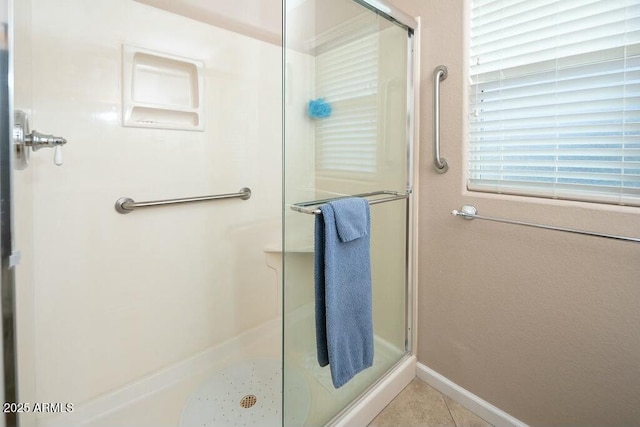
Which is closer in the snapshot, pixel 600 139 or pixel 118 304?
pixel 600 139

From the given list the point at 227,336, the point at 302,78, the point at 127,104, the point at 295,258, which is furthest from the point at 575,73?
the point at 227,336

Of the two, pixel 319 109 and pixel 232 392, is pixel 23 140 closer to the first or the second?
pixel 319 109

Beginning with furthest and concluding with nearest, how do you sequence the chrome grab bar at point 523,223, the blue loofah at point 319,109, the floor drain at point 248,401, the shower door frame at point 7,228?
1. the floor drain at point 248,401
2. the blue loofah at point 319,109
3. the chrome grab bar at point 523,223
4. the shower door frame at point 7,228

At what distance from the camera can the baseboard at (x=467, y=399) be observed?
132 cm

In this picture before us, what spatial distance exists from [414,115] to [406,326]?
1066 mm

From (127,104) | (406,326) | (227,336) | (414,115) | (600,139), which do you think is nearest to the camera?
(600,139)

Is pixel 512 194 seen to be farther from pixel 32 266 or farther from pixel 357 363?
pixel 32 266

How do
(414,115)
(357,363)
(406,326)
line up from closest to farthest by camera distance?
(357,363) → (414,115) → (406,326)

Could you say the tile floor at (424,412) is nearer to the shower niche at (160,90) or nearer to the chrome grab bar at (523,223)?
the chrome grab bar at (523,223)

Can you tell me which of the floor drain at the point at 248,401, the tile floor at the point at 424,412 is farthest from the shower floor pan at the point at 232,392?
the tile floor at the point at 424,412

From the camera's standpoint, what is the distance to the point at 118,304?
1.39 metres

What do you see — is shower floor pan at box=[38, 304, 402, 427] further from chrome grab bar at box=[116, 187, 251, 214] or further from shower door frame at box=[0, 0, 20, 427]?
chrome grab bar at box=[116, 187, 251, 214]

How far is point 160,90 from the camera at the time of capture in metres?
1.44

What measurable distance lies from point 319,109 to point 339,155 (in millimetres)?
192
